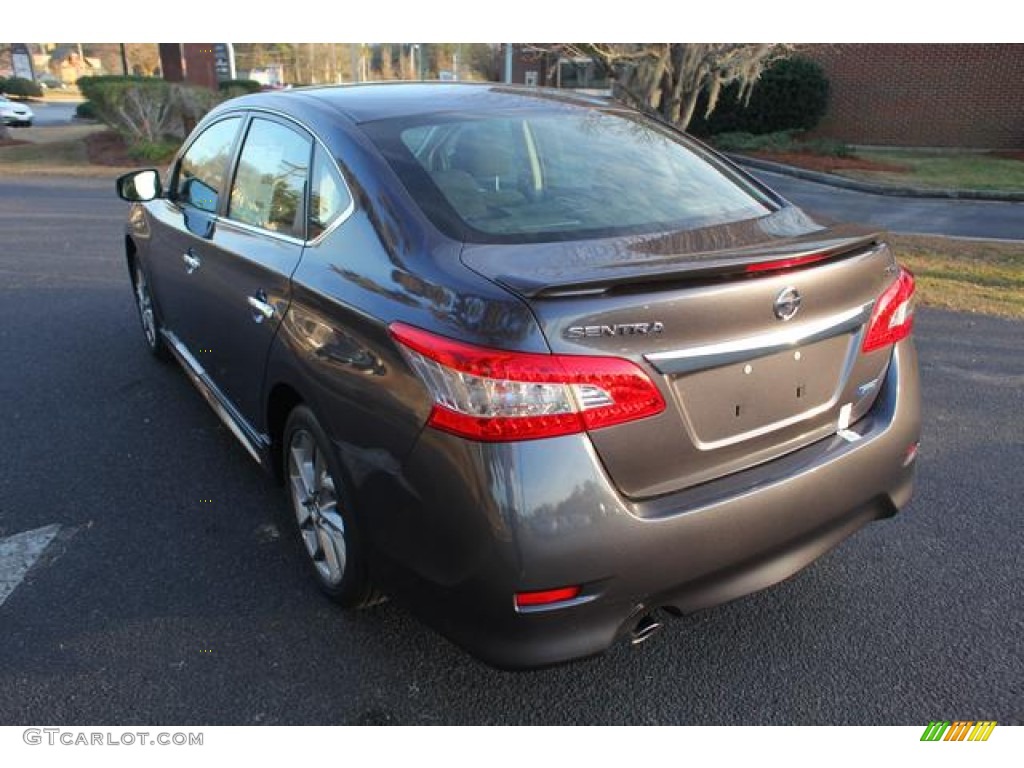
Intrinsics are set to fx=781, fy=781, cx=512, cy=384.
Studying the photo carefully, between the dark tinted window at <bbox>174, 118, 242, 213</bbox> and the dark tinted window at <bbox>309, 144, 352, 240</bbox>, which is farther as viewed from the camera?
the dark tinted window at <bbox>174, 118, 242, 213</bbox>

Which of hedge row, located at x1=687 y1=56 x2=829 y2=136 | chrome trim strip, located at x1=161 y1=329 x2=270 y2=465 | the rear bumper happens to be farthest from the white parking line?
hedge row, located at x1=687 y1=56 x2=829 y2=136

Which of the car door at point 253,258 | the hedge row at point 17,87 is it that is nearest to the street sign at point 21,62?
the hedge row at point 17,87

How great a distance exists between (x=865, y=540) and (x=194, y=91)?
1888 cm

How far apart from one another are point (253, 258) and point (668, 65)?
12904 millimetres

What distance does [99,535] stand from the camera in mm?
3166

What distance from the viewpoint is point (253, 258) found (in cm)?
294

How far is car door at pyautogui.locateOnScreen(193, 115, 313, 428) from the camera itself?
2.79 meters

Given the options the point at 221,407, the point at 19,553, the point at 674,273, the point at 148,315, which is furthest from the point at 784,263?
the point at 148,315

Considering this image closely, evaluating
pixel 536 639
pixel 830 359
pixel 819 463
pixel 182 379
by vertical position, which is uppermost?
pixel 830 359

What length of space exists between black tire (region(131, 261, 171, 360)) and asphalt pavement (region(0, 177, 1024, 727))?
0.96 meters

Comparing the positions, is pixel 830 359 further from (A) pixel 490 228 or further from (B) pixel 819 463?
(A) pixel 490 228

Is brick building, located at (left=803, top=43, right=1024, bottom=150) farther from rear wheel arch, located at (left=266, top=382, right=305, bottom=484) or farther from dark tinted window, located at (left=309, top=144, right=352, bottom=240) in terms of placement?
rear wheel arch, located at (left=266, top=382, right=305, bottom=484)

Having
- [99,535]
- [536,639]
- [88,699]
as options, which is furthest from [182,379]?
[536,639]

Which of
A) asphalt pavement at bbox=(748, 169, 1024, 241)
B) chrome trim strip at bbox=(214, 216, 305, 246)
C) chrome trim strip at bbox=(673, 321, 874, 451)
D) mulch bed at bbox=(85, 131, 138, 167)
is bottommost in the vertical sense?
mulch bed at bbox=(85, 131, 138, 167)
